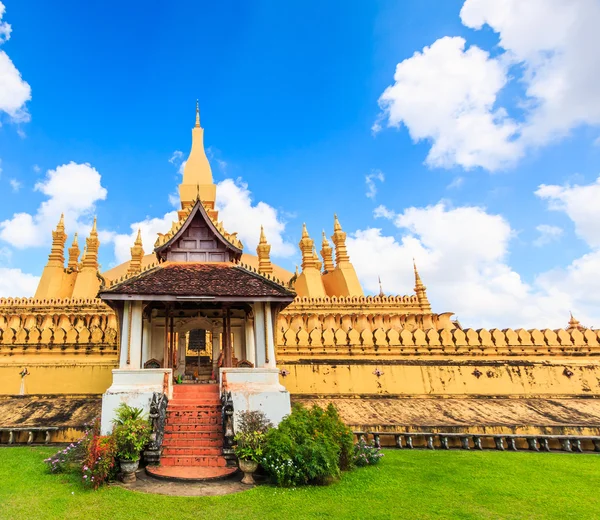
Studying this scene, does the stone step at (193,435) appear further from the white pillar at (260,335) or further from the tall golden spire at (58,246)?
the tall golden spire at (58,246)

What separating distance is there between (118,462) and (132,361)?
126 inches

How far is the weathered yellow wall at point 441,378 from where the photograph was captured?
13.5m

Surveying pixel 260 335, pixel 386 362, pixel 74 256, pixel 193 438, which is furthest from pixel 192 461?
pixel 74 256

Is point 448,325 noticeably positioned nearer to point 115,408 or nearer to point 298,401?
point 298,401

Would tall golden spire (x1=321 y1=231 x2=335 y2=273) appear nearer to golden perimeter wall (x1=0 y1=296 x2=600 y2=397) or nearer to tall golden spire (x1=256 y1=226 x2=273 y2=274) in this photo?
tall golden spire (x1=256 y1=226 x2=273 y2=274)

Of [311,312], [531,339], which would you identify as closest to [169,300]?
[311,312]

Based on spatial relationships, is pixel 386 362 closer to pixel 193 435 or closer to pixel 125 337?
pixel 193 435

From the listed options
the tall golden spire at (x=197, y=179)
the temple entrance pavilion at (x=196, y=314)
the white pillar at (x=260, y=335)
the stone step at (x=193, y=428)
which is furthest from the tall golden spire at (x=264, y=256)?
the stone step at (x=193, y=428)

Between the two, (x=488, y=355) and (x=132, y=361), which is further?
(x=488, y=355)

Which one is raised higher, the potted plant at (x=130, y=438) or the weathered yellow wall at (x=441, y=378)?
the weathered yellow wall at (x=441, y=378)

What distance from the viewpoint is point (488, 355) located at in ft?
47.9

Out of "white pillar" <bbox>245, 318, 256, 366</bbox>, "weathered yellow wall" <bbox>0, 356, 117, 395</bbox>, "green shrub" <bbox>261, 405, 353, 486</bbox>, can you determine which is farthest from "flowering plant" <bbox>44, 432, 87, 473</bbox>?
"white pillar" <bbox>245, 318, 256, 366</bbox>

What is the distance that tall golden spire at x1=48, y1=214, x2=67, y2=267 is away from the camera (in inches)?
968

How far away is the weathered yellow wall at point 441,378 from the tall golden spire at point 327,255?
1352 centimetres
